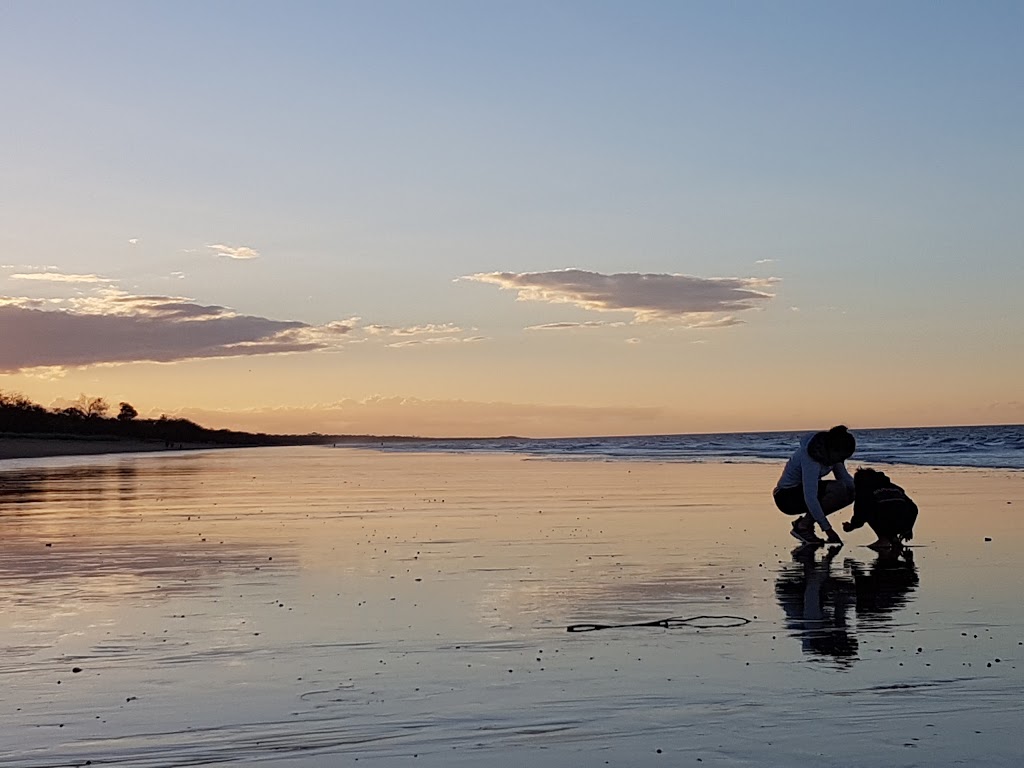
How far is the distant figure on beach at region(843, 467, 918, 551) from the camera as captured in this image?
504 inches

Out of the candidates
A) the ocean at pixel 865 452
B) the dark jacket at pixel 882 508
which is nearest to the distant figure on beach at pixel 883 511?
the dark jacket at pixel 882 508

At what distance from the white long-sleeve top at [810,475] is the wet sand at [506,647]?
1.91 feet

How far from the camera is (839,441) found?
13789 millimetres

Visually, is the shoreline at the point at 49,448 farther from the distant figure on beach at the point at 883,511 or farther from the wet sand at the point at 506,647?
the distant figure on beach at the point at 883,511

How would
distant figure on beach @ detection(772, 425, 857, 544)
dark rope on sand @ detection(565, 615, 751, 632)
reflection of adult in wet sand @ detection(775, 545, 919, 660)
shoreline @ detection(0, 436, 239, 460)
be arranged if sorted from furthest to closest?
shoreline @ detection(0, 436, 239, 460), distant figure on beach @ detection(772, 425, 857, 544), dark rope on sand @ detection(565, 615, 751, 632), reflection of adult in wet sand @ detection(775, 545, 919, 660)

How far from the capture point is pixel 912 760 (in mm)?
5137

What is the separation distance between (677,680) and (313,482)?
25.0m

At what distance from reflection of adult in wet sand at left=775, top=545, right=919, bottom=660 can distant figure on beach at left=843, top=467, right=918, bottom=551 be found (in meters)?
0.23

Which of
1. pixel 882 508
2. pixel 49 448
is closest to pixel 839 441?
pixel 882 508

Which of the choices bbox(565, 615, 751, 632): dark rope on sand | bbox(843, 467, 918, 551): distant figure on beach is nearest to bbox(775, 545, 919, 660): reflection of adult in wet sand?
bbox(843, 467, 918, 551): distant figure on beach

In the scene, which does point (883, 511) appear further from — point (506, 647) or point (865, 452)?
point (865, 452)

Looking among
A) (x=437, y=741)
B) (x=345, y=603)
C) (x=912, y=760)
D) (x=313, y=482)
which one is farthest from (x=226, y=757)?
(x=313, y=482)

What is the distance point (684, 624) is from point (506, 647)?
4.68 ft

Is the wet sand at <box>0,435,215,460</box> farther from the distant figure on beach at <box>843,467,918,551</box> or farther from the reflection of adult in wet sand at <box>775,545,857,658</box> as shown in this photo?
the reflection of adult in wet sand at <box>775,545,857,658</box>
